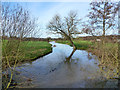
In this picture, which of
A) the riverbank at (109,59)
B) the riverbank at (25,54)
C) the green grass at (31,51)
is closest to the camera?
the riverbank at (25,54)

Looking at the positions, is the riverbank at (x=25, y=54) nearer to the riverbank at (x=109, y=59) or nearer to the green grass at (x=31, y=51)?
the green grass at (x=31, y=51)

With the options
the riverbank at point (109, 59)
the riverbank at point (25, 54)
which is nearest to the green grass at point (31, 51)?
the riverbank at point (25, 54)

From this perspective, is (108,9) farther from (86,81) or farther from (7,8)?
(7,8)

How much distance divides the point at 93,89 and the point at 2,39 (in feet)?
14.2

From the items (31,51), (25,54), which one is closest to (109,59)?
(25,54)

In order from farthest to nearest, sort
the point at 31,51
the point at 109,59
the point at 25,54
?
the point at 31,51 → the point at 25,54 → the point at 109,59

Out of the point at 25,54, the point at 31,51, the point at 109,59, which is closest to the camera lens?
the point at 109,59

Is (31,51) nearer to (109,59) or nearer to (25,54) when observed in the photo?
(25,54)

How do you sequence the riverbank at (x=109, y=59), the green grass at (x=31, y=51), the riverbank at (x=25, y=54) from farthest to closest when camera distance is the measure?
the green grass at (x=31, y=51), the riverbank at (x=109, y=59), the riverbank at (x=25, y=54)

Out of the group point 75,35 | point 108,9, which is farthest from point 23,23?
point 75,35

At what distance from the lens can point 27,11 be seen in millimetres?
3967

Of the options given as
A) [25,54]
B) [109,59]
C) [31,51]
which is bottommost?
[31,51]

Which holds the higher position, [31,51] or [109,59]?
[109,59]

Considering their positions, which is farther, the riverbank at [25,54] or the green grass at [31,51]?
the green grass at [31,51]
